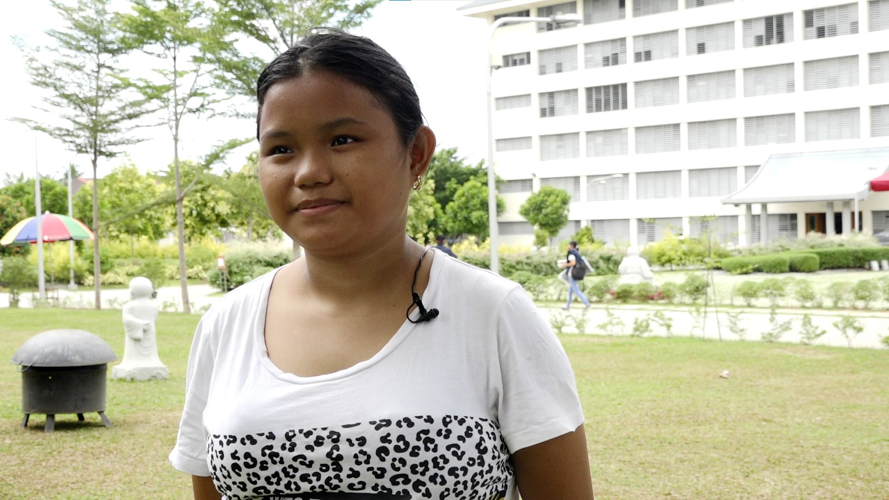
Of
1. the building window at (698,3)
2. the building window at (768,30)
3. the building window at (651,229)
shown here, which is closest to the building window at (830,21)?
the building window at (768,30)

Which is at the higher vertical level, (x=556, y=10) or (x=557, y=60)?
(x=556, y=10)

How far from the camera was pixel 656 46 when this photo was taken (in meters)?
50.3

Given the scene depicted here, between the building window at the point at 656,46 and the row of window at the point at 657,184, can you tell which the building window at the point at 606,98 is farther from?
the row of window at the point at 657,184

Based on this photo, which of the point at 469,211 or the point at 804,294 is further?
the point at 469,211

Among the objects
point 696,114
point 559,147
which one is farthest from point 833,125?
point 559,147

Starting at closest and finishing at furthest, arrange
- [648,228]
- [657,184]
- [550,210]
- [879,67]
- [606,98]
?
[879,67], [657,184], [550,210], [648,228], [606,98]

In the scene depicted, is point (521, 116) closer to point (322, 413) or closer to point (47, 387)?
point (47, 387)

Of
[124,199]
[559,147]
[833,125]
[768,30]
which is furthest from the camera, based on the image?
[559,147]

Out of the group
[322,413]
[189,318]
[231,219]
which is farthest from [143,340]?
[231,219]

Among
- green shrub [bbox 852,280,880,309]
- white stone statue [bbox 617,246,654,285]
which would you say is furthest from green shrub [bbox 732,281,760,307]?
white stone statue [bbox 617,246,654,285]

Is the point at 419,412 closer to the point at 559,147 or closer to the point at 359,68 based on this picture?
the point at 359,68

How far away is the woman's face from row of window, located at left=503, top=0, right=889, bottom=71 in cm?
4832

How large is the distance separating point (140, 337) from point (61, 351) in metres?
2.79

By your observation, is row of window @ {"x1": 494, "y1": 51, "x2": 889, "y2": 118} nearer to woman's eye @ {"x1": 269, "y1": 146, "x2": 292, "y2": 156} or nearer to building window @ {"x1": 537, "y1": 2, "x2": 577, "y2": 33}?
building window @ {"x1": 537, "y1": 2, "x2": 577, "y2": 33}
